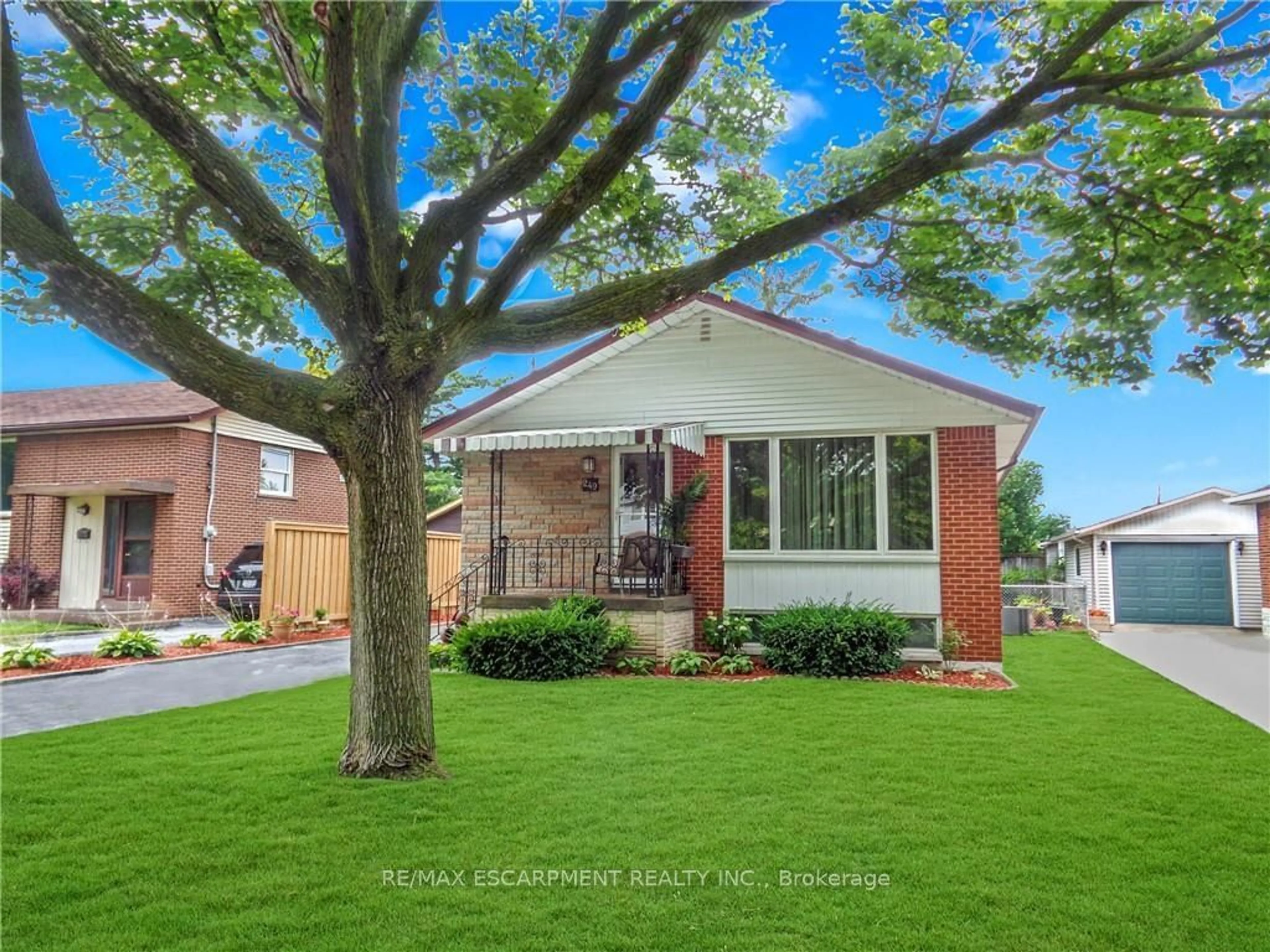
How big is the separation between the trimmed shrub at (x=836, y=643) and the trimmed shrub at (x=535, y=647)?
232cm

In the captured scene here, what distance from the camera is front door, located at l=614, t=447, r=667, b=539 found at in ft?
39.4

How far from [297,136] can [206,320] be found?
2.06 meters

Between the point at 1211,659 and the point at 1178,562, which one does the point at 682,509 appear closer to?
the point at 1211,659

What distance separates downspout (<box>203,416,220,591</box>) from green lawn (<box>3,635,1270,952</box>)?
447 inches

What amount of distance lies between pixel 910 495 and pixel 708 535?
2.91 metres

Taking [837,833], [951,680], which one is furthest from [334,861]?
[951,680]

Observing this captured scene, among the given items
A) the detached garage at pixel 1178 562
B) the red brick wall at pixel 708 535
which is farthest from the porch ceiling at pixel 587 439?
the detached garage at pixel 1178 562

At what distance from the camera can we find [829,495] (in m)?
11.3

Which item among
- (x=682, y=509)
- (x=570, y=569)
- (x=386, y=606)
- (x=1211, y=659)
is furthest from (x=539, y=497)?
(x=1211, y=659)

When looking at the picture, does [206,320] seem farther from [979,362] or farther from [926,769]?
[979,362]

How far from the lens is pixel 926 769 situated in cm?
564

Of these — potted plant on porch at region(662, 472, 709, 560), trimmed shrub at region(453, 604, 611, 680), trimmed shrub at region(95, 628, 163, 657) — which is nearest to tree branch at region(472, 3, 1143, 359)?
trimmed shrub at region(453, 604, 611, 680)

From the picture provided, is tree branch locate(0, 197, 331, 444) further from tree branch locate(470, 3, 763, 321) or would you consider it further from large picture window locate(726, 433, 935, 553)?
large picture window locate(726, 433, 935, 553)

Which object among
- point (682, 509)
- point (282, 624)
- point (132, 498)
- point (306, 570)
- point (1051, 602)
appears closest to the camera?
point (682, 509)
